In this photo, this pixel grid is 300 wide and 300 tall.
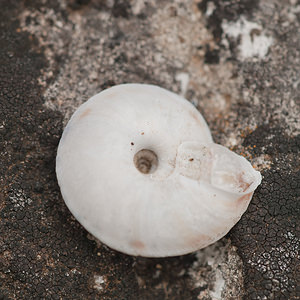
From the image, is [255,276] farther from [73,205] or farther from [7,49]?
[7,49]

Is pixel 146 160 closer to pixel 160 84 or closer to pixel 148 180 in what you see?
pixel 148 180

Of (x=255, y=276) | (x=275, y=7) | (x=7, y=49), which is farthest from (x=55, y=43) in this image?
(x=255, y=276)

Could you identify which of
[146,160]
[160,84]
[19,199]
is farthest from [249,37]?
[19,199]

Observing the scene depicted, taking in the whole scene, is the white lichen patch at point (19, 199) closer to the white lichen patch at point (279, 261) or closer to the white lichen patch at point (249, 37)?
the white lichen patch at point (279, 261)

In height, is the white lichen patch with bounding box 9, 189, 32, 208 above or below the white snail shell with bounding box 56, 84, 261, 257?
below

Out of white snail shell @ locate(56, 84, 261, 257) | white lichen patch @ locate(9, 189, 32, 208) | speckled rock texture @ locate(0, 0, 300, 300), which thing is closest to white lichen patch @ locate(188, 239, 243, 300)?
speckled rock texture @ locate(0, 0, 300, 300)

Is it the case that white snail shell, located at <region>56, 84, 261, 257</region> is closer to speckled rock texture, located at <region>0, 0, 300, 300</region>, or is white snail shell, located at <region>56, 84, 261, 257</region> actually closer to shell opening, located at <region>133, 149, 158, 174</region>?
shell opening, located at <region>133, 149, 158, 174</region>
